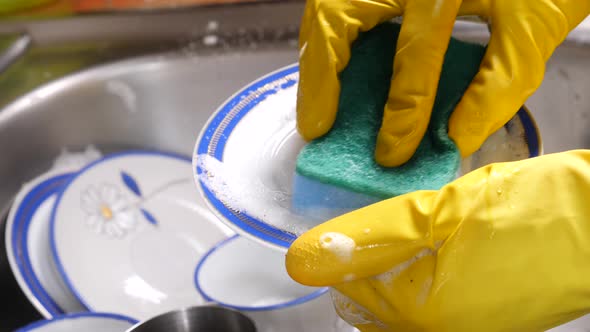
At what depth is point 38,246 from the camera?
0.96 metres

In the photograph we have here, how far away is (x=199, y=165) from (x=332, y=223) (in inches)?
9.1

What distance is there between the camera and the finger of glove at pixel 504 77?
2.15ft

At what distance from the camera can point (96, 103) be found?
1121 mm

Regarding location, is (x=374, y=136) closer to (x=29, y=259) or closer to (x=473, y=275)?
(x=473, y=275)

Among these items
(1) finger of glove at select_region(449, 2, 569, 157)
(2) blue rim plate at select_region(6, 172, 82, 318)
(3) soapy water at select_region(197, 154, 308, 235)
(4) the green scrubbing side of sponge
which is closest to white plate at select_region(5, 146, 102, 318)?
(2) blue rim plate at select_region(6, 172, 82, 318)

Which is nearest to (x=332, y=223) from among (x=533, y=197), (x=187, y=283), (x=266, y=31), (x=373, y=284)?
(x=373, y=284)

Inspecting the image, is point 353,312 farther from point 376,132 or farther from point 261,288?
point 261,288

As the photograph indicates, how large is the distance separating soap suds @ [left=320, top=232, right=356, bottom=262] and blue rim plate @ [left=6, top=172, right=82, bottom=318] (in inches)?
20.8

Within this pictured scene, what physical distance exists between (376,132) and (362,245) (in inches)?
8.3

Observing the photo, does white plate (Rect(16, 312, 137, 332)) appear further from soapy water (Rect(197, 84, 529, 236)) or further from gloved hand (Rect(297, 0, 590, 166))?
gloved hand (Rect(297, 0, 590, 166))

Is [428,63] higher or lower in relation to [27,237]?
higher

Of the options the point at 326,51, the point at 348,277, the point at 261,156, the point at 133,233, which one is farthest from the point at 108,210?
the point at 348,277

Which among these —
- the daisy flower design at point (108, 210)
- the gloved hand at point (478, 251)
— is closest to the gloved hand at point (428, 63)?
the gloved hand at point (478, 251)

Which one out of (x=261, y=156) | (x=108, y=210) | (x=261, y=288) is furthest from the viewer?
(x=108, y=210)
